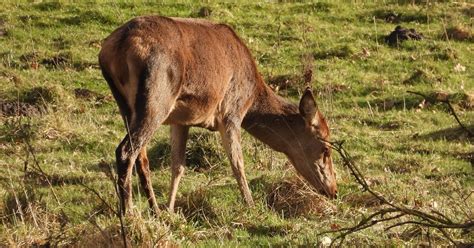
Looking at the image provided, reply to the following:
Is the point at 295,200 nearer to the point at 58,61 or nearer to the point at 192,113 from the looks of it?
the point at 192,113

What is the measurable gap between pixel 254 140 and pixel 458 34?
737 cm

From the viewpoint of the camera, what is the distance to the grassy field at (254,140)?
7.32 meters

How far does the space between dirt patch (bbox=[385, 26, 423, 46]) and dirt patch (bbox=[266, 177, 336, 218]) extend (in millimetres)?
8488

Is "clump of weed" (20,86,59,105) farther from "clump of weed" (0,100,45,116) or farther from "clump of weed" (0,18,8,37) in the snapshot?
"clump of weed" (0,18,8,37)

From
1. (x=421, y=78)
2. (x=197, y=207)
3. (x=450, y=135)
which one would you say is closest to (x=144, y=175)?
(x=197, y=207)

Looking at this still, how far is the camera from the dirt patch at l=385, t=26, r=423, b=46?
56.0 feet

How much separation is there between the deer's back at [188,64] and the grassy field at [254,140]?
790 mm

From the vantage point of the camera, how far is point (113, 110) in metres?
13.4

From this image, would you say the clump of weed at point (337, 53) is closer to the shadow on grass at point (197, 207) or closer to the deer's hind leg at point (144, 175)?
the shadow on grass at point (197, 207)

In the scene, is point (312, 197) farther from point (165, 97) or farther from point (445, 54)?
point (445, 54)

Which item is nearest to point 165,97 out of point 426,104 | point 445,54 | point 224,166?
point 224,166

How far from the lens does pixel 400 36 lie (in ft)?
56.4

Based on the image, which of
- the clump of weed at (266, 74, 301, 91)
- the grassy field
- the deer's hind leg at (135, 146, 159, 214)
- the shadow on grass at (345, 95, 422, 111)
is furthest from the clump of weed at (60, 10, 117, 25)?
the deer's hind leg at (135, 146, 159, 214)

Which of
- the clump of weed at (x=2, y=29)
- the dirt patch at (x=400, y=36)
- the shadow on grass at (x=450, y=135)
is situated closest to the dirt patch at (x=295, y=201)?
the shadow on grass at (x=450, y=135)
